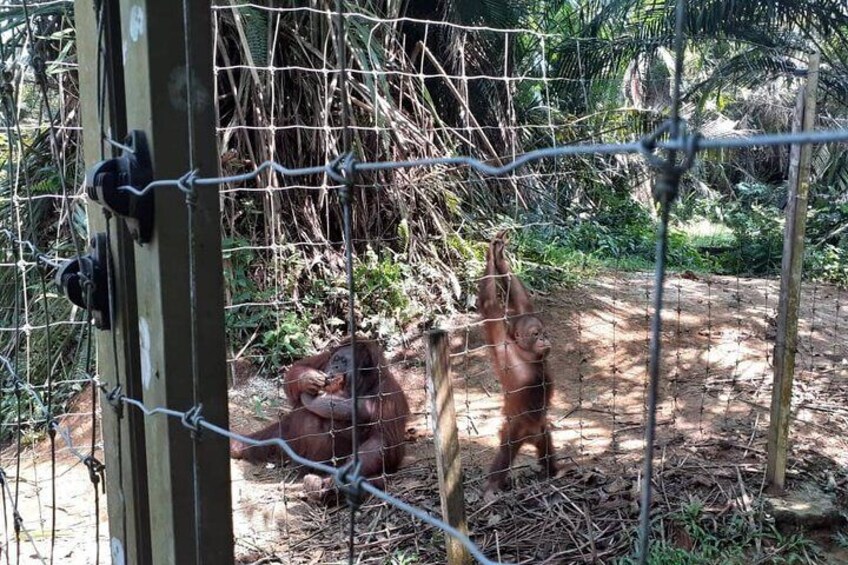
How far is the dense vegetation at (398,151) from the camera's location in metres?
5.01

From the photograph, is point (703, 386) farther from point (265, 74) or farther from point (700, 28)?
point (700, 28)

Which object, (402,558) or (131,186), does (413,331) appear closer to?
(402,558)

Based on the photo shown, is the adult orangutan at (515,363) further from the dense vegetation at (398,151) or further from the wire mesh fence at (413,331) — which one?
the dense vegetation at (398,151)

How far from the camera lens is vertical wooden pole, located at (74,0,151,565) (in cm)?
143

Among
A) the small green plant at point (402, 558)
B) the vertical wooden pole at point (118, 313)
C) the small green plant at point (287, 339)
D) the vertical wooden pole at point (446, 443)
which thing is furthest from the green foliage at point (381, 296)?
the vertical wooden pole at point (118, 313)

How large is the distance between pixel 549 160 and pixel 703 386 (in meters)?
3.71

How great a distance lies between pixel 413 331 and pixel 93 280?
14.3 ft

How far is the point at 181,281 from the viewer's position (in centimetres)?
132

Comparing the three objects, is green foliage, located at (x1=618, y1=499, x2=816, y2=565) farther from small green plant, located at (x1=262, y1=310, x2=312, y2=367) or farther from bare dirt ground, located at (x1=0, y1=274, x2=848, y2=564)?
small green plant, located at (x1=262, y1=310, x2=312, y2=367)

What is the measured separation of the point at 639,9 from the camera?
9.25 metres

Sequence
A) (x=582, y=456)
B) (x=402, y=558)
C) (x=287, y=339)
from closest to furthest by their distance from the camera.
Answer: (x=402, y=558)
(x=582, y=456)
(x=287, y=339)

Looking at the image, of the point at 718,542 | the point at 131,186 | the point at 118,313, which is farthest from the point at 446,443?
the point at 131,186

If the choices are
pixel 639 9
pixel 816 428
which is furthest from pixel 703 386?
pixel 639 9

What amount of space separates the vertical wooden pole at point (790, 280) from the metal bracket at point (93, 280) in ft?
9.44
